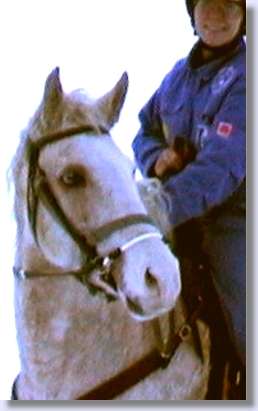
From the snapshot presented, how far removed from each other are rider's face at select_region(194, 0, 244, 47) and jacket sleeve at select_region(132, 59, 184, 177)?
0.06 metres

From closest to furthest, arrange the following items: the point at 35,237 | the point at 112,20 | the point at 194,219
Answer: the point at 35,237, the point at 194,219, the point at 112,20

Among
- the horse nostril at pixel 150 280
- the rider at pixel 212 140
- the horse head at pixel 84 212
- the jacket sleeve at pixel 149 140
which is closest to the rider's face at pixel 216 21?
the rider at pixel 212 140

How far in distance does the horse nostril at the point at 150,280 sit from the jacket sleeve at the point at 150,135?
258mm

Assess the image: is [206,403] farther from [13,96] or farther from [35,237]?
[13,96]

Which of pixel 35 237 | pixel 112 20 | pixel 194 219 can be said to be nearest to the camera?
pixel 35 237

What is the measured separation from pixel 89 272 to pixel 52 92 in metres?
0.27

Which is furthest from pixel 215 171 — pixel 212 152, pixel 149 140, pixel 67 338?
pixel 67 338

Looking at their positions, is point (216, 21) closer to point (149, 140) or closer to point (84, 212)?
point (149, 140)

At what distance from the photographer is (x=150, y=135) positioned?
1.32 m

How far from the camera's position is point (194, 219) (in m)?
1.25

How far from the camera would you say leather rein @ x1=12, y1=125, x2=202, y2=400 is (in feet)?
3.62

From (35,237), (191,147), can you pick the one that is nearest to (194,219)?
(191,147)

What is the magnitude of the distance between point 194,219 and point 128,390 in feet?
0.94

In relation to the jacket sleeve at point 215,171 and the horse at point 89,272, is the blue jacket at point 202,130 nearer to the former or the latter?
the jacket sleeve at point 215,171
